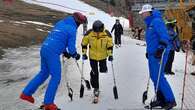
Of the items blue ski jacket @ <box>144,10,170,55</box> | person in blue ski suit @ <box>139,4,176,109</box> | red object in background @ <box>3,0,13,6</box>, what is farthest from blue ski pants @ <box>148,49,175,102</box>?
red object in background @ <box>3,0,13,6</box>

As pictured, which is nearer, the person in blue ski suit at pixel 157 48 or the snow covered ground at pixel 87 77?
the person in blue ski suit at pixel 157 48

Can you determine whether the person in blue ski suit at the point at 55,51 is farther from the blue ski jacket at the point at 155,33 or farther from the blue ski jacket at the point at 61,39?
the blue ski jacket at the point at 155,33

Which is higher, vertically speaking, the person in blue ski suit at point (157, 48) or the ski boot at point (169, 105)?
the person in blue ski suit at point (157, 48)

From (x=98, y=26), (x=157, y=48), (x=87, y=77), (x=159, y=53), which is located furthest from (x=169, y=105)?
(x=87, y=77)

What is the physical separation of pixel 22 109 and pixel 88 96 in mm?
1790

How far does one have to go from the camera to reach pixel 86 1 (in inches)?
3258

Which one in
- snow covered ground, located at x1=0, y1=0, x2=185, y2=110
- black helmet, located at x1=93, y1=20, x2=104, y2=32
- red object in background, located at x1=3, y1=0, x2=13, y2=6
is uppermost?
black helmet, located at x1=93, y1=20, x2=104, y2=32

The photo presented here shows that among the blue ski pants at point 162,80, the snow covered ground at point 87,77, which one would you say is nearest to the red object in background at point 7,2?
the snow covered ground at point 87,77

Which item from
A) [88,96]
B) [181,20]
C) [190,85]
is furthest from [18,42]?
[88,96]

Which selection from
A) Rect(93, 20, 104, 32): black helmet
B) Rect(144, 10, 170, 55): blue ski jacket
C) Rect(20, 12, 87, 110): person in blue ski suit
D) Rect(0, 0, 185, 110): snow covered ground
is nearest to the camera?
Rect(144, 10, 170, 55): blue ski jacket

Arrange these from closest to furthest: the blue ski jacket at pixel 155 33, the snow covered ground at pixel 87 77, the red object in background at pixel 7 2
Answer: the blue ski jacket at pixel 155 33 < the snow covered ground at pixel 87 77 < the red object in background at pixel 7 2

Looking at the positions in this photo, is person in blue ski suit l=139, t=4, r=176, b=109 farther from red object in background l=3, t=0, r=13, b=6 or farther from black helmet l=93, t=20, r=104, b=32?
red object in background l=3, t=0, r=13, b=6

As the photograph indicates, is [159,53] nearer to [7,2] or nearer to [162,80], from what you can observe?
[162,80]

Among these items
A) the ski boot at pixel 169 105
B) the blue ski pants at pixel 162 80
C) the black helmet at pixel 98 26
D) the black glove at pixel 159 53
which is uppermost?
the black helmet at pixel 98 26
